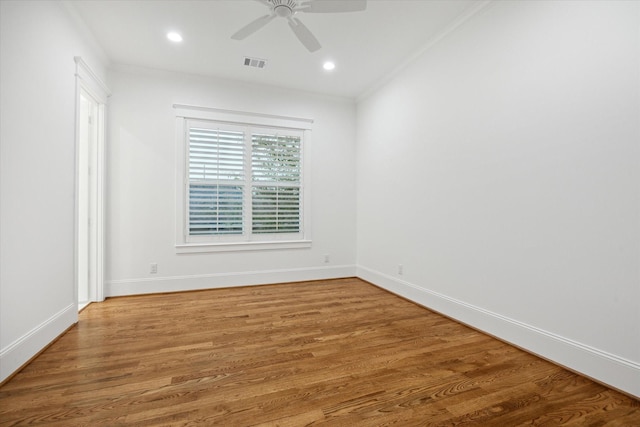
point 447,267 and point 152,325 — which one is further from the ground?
point 447,267

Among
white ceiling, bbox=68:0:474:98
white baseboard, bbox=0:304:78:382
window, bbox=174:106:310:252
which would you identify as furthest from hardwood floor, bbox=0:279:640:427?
white ceiling, bbox=68:0:474:98

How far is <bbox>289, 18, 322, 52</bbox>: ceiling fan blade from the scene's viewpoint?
2424 mm

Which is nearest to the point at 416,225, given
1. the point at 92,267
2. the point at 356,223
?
the point at 356,223

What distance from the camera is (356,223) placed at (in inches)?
194

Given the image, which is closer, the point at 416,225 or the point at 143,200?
the point at 416,225

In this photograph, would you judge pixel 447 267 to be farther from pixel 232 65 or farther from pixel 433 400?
pixel 232 65

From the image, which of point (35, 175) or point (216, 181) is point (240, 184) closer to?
point (216, 181)

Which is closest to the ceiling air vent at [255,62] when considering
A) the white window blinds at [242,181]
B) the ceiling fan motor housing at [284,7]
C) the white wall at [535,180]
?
the white window blinds at [242,181]

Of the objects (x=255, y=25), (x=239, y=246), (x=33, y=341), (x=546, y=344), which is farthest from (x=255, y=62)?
(x=546, y=344)

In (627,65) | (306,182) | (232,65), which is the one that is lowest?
(306,182)

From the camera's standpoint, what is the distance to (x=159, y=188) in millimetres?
3930

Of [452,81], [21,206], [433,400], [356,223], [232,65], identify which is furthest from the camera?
[356,223]

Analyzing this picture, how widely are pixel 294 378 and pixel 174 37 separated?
355 cm

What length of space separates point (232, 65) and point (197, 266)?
2.73 metres
